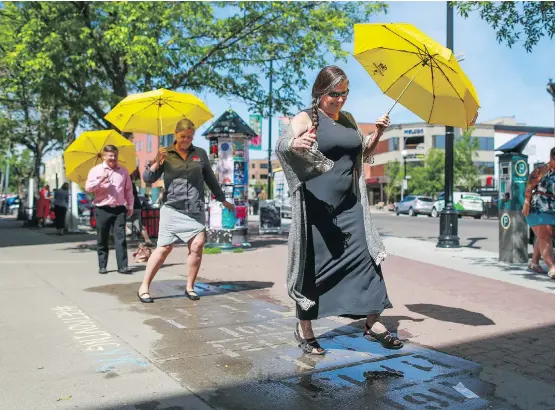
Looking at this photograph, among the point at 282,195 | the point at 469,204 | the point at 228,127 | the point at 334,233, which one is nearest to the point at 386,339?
the point at 334,233

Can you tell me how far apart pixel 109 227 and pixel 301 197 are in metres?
5.11

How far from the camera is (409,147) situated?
74062 millimetres

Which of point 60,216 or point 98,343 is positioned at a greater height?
point 60,216

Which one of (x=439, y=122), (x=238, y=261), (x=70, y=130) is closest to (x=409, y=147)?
(x=70, y=130)

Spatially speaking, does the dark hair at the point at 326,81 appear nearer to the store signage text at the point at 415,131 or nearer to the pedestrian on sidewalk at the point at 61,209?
the pedestrian on sidewalk at the point at 61,209

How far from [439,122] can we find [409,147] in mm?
71958

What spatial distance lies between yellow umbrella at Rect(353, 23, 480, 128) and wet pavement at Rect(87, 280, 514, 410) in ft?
5.85

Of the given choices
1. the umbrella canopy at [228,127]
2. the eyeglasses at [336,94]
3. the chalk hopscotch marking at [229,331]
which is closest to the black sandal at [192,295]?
the chalk hopscotch marking at [229,331]

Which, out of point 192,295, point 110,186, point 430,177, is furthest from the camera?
point 430,177

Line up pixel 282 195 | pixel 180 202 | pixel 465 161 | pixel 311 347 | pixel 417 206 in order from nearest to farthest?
pixel 311 347
pixel 180 202
pixel 282 195
pixel 417 206
pixel 465 161

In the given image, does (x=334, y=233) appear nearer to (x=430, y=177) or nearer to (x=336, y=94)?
(x=336, y=94)

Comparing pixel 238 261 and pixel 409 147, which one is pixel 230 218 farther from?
pixel 409 147

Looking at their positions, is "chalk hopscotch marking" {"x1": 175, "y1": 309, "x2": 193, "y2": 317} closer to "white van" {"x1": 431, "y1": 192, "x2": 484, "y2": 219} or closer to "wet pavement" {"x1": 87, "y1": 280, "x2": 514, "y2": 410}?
"wet pavement" {"x1": 87, "y1": 280, "x2": 514, "y2": 410}

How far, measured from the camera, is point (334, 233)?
3746 millimetres
